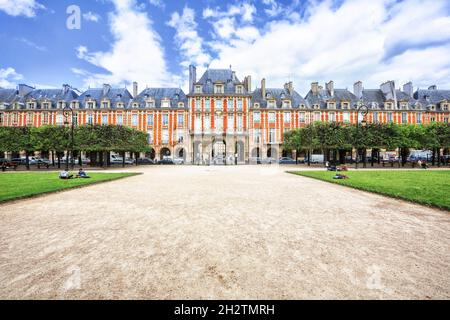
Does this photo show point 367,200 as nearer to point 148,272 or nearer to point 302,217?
point 302,217

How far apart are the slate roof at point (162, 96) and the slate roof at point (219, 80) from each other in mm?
5010

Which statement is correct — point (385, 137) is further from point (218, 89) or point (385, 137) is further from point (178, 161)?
point (178, 161)

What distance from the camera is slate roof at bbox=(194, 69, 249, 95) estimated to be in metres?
37.5

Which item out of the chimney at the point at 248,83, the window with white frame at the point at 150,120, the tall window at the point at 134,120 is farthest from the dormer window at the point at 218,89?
the tall window at the point at 134,120

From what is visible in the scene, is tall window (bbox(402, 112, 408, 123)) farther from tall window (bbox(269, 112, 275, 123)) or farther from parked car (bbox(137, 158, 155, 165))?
parked car (bbox(137, 158, 155, 165))

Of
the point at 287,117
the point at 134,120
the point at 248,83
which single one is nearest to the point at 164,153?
the point at 134,120

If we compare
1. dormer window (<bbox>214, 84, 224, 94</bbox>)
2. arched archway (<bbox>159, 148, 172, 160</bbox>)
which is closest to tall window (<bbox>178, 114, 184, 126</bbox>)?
arched archway (<bbox>159, 148, 172, 160</bbox>)

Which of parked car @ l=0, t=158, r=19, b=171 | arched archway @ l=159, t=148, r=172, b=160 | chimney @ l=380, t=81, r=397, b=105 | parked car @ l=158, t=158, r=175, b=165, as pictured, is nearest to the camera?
parked car @ l=0, t=158, r=19, b=171

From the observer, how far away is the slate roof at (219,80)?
37.5m

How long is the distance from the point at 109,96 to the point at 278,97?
32.4m

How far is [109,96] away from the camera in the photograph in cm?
4166

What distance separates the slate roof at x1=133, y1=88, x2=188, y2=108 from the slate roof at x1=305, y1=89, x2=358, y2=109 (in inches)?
952

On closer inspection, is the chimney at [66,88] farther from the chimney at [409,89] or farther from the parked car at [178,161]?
the chimney at [409,89]

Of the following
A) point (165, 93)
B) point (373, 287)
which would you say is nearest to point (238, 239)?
point (373, 287)
